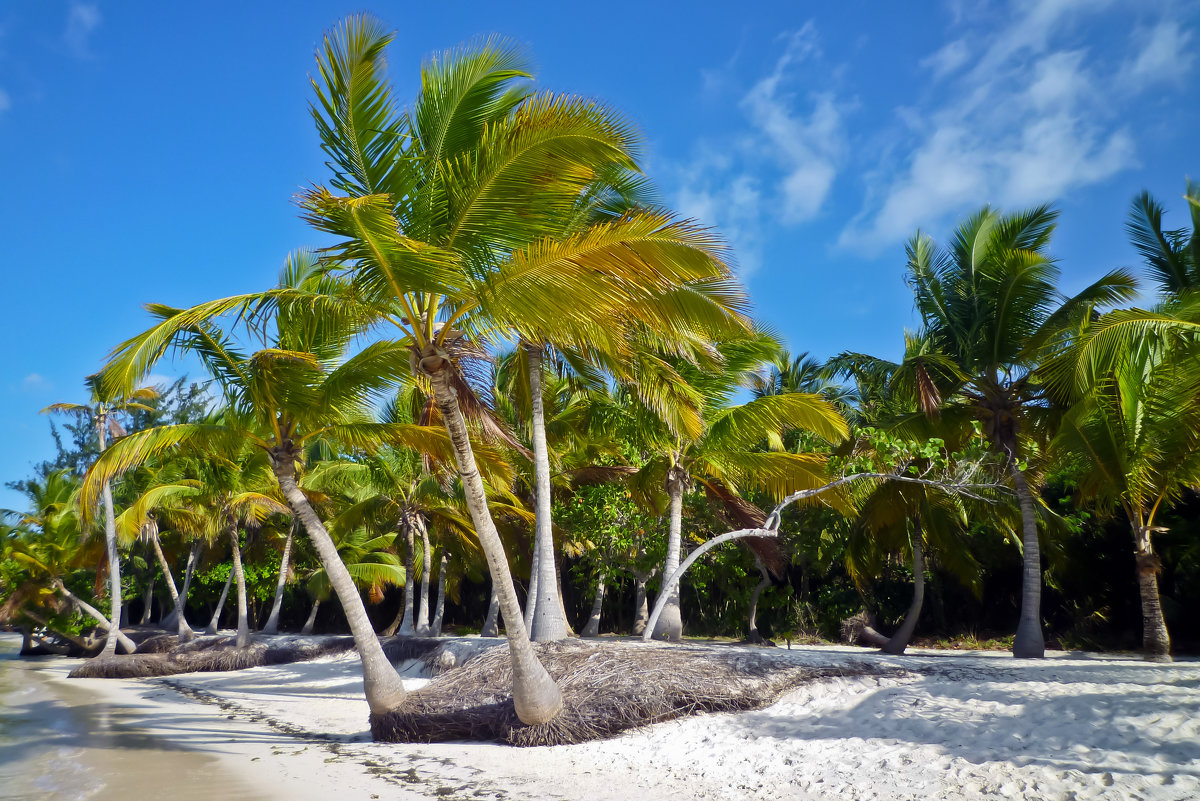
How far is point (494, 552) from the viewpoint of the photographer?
6.57 metres

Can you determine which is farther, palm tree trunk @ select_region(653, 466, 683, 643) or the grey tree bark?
palm tree trunk @ select_region(653, 466, 683, 643)

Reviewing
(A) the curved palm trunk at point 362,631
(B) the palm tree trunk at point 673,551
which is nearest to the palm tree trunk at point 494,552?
(A) the curved palm trunk at point 362,631

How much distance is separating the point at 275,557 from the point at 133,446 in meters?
17.5

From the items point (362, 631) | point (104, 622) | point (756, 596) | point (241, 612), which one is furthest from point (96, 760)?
point (104, 622)

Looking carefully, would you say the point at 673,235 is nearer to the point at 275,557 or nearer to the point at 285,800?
the point at 285,800

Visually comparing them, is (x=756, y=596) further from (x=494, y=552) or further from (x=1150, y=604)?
(x=494, y=552)

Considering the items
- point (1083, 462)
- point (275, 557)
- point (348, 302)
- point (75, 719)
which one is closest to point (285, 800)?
point (348, 302)

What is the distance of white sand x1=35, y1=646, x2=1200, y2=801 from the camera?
195 inches

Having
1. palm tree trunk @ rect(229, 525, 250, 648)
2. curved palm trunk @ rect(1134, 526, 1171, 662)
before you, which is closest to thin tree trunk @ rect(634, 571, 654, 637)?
curved palm trunk @ rect(1134, 526, 1171, 662)

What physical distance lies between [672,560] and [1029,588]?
5146mm

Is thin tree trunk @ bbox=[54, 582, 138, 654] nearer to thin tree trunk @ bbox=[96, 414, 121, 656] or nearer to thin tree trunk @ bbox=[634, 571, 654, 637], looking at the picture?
thin tree trunk @ bbox=[96, 414, 121, 656]

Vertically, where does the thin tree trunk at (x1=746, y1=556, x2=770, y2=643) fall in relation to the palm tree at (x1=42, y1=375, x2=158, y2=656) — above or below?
below

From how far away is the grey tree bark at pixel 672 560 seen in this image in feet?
35.2

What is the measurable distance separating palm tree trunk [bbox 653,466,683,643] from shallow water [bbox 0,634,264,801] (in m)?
5.94
